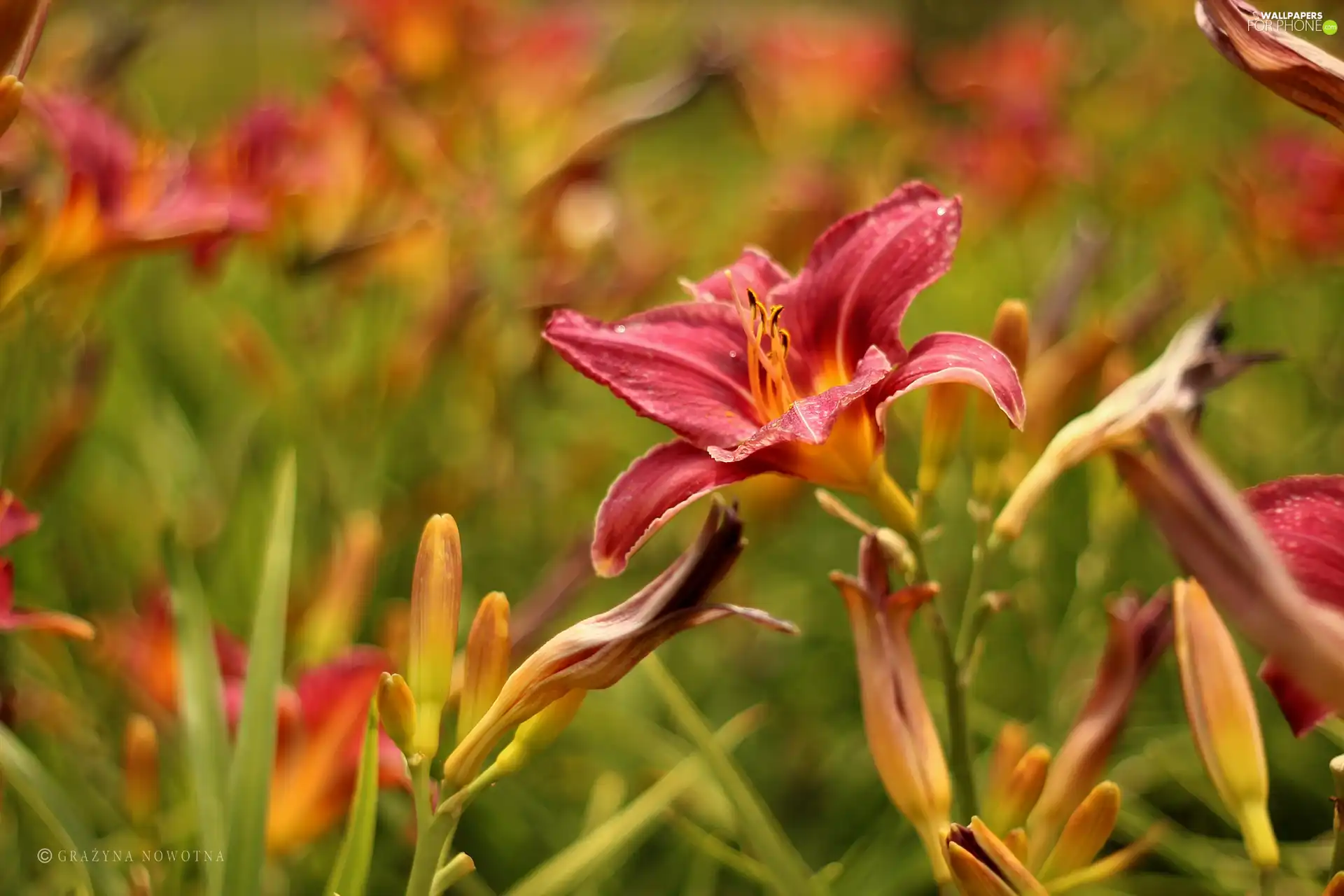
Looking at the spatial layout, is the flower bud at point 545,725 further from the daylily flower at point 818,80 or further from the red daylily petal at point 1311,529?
the daylily flower at point 818,80

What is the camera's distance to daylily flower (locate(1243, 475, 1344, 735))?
0.43 meters

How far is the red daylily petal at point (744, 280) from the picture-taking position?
1.79 ft

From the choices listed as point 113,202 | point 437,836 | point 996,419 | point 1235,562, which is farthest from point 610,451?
point 1235,562

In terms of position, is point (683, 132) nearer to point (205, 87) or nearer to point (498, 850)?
point (205, 87)

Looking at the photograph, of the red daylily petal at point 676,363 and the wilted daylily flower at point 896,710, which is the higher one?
the red daylily petal at point 676,363

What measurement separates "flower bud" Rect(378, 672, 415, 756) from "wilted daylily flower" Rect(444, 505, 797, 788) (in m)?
0.03

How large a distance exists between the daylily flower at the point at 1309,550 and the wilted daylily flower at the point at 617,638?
0.22 metres

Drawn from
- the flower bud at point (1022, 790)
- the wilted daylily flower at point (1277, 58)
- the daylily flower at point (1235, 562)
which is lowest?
the flower bud at point (1022, 790)

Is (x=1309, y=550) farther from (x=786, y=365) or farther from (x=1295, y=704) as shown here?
(x=786, y=365)

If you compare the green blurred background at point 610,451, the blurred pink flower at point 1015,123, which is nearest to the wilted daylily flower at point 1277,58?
the green blurred background at point 610,451

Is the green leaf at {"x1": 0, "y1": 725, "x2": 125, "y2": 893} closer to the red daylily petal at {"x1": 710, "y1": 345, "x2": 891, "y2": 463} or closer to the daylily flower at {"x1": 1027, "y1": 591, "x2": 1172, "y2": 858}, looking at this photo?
the red daylily petal at {"x1": 710, "y1": 345, "x2": 891, "y2": 463}

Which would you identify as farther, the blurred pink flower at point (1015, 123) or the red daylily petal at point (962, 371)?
the blurred pink flower at point (1015, 123)

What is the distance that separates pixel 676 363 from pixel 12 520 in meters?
0.34

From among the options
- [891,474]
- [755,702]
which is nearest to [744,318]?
[755,702]
